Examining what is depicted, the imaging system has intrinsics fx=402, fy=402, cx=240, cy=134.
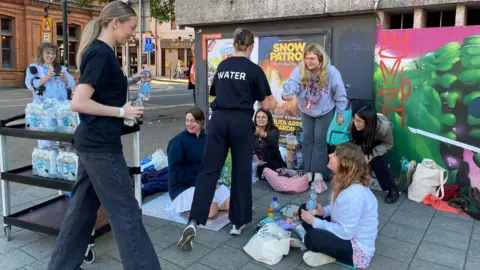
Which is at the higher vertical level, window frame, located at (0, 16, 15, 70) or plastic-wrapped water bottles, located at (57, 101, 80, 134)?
window frame, located at (0, 16, 15, 70)

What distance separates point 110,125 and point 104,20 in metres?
0.65

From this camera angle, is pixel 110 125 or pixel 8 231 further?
pixel 8 231

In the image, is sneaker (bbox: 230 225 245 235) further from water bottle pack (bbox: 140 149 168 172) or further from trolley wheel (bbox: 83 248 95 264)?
water bottle pack (bbox: 140 149 168 172)

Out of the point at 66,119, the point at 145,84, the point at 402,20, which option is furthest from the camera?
the point at 402,20

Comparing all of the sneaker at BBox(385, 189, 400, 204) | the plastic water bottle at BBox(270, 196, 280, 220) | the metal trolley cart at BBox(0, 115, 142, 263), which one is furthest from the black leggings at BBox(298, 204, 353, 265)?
the sneaker at BBox(385, 189, 400, 204)

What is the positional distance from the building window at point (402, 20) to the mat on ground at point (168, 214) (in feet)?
11.8

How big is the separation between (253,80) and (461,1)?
9.59 ft

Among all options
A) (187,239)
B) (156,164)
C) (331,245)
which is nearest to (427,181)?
(331,245)

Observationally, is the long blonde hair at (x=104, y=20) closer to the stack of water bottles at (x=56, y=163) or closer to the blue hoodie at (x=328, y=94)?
the stack of water bottles at (x=56, y=163)

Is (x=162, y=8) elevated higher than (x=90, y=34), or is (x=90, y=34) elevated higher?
(x=162, y=8)

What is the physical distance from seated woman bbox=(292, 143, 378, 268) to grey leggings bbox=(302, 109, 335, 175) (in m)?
1.89

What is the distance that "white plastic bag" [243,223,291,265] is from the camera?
321 cm

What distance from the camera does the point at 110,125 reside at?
246cm

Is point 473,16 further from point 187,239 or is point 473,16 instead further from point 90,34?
point 90,34
